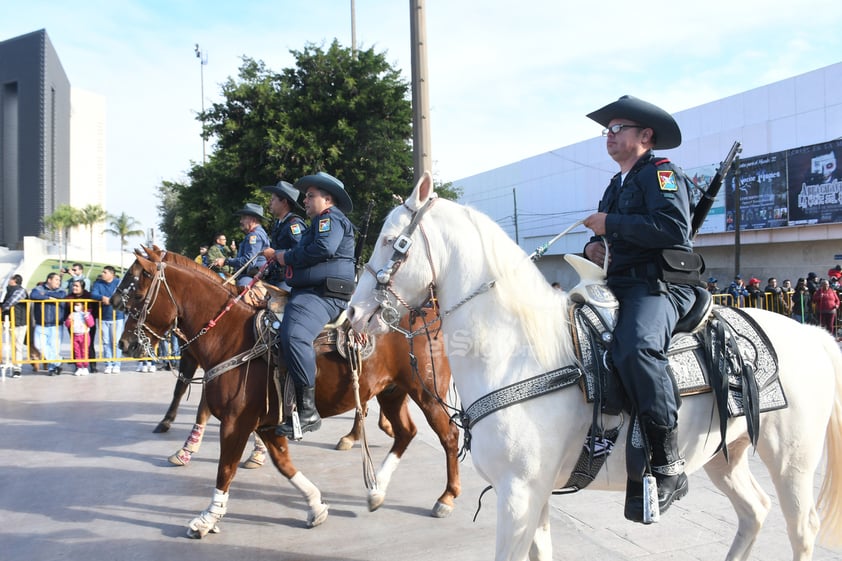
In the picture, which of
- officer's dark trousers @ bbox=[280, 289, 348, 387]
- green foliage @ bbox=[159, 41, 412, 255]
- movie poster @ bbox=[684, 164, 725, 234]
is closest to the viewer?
officer's dark trousers @ bbox=[280, 289, 348, 387]

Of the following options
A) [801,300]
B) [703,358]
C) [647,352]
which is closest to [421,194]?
[647,352]

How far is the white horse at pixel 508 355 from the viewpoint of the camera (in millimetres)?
2600

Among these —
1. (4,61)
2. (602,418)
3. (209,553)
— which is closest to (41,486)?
(209,553)

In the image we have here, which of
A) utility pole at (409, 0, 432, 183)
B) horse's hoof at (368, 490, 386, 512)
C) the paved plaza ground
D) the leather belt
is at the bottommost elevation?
the paved plaza ground

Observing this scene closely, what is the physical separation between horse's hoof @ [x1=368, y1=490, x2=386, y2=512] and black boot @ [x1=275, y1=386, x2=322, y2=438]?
75cm

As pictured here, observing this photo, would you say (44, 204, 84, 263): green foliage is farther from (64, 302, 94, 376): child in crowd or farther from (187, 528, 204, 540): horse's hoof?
(187, 528, 204, 540): horse's hoof

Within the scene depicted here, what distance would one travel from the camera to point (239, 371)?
456 centimetres

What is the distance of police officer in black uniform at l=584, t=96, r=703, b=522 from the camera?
103 inches

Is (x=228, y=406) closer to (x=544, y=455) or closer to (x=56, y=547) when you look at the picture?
(x=56, y=547)

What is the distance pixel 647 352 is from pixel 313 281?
2.84m

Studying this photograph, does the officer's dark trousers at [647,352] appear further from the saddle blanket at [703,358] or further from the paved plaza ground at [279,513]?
the paved plaza ground at [279,513]

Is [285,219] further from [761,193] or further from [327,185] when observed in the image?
[761,193]

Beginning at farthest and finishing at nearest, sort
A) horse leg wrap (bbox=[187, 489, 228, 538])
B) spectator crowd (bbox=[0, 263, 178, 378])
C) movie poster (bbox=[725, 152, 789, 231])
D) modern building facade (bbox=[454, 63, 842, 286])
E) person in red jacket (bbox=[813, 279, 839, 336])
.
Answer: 1. movie poster (bbox=[725, 152, 789, 231])
2. modern building facade (bbox=[454, 63, 842, 286])
3. person in red jacket (bbox=[813, 279, 839, 336])
4. spectator crowd (bbox=[0, 263, 178, 378])
5. horse leg wrap (bbox=[187, 489, 228, 538])

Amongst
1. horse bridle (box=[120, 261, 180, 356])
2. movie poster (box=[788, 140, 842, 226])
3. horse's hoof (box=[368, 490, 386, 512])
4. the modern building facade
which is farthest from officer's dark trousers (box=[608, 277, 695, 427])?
movie poster (box=[788, 140, 842, 226])
